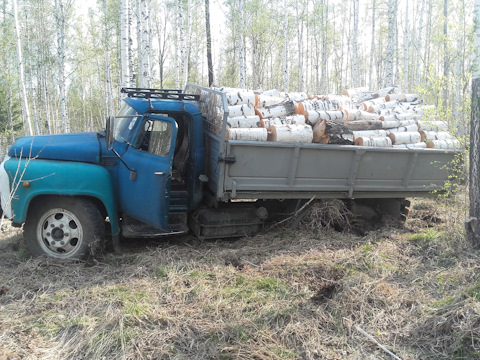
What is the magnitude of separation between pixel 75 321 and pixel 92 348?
0.43 meters

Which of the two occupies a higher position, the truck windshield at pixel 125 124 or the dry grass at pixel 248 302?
the truck windshield at pixel 125 124

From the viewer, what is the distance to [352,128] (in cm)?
615

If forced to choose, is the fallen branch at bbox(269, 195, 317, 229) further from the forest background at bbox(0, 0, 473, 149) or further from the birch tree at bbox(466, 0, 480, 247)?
the forest background at bbox(0, 0, 473, 149)

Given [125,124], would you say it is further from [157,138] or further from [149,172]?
[149,172]

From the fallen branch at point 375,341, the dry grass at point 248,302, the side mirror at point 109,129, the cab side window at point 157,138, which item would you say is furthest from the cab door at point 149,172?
the fallen branch at point 375,341

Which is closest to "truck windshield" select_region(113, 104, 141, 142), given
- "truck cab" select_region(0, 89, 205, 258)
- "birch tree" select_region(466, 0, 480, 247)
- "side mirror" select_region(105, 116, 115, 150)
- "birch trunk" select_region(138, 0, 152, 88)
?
"truck cab" select_region(0, 89, 205, 258)

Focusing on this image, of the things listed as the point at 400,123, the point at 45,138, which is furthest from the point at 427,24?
the point at 45,138

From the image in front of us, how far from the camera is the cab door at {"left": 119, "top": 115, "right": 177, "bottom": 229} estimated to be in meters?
5.04

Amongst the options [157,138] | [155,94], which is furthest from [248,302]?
[155,94]

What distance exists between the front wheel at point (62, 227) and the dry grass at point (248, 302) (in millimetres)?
202

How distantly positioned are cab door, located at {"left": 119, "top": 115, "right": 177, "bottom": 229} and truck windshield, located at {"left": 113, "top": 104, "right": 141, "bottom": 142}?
140 millimetres

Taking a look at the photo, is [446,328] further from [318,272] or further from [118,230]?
[118,230]

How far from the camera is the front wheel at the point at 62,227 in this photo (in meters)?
4.78

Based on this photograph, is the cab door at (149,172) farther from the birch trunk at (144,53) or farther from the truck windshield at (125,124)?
the birch trunk at (144,53)
